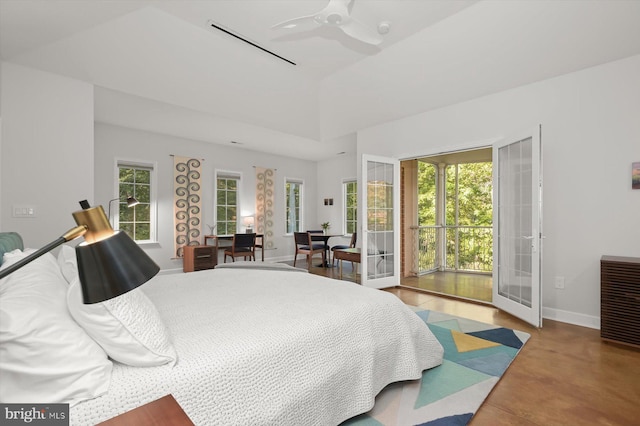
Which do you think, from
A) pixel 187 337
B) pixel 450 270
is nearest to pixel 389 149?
pixel 450 270

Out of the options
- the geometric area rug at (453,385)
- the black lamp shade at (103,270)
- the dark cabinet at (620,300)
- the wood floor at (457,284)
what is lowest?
the wood floor at (457,284)

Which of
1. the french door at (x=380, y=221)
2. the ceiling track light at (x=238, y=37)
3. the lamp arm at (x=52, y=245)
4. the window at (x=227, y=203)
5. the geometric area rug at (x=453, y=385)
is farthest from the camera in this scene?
the window at (x=227, y=203)

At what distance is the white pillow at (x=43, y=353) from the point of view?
2.77 feet

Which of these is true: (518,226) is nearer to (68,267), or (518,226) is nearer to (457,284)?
(457,284)

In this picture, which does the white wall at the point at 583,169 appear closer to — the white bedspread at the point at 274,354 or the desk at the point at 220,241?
the white bedspread at the point at 274,354

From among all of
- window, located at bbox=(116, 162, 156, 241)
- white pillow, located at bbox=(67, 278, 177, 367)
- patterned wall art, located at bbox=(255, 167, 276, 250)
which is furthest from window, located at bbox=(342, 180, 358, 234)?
white pillow, located at bbox=(67, 278, 177, 367)

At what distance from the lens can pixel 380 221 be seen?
16.0 feet

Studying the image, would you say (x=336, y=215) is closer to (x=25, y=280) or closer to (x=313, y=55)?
(x=313, y=55)

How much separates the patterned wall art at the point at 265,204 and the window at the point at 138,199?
7.54 feet

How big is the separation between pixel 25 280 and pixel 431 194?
6.98 meters

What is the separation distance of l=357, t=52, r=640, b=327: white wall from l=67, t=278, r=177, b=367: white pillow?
3.96 m

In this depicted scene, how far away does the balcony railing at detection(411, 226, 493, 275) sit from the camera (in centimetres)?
629

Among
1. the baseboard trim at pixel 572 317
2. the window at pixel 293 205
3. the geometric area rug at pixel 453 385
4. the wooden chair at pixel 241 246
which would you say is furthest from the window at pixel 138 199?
the baseboard trim at pixel 572 317

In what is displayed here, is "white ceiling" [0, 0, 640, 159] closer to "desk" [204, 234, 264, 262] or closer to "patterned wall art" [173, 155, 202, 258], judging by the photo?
"patterned wall art" [173, 155, 202, 258]
